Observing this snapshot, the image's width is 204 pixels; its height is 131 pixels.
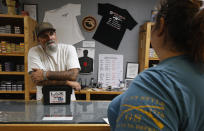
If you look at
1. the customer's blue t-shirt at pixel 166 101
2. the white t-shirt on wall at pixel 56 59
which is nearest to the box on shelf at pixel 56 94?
the white t-shirt on wall at pixel 56 59

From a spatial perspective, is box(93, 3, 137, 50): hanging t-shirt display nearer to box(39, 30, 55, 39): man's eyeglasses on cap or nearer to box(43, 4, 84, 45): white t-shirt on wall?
box(43, 4, 84, 45): white t-shirt on wall

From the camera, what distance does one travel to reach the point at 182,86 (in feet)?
1.45

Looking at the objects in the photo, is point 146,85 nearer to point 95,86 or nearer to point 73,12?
point 95,86

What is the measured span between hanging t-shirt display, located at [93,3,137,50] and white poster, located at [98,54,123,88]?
0.26m

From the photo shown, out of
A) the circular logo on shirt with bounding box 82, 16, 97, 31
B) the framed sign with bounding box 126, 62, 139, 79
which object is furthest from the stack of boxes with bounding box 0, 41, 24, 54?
the framed sign with bounding box 126, 62, 139, 79

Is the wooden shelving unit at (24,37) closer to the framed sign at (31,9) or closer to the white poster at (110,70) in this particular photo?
the framed sign at (31,9)

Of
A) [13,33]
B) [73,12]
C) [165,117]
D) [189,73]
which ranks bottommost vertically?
[165,117]

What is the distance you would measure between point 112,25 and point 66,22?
0.98 metres

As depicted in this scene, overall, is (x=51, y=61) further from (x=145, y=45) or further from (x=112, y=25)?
(x=145, y=45)

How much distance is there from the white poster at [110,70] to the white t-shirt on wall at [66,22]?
72cm

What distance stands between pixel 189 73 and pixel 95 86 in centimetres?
261

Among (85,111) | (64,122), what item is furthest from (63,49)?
(64,122)

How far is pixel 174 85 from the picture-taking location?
0.44 metres

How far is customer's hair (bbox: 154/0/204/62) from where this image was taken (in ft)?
1.49
